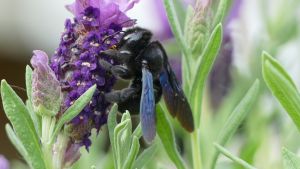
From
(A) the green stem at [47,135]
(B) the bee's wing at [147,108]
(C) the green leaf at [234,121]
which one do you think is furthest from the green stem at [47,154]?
(C) the green leaf at [234,121]

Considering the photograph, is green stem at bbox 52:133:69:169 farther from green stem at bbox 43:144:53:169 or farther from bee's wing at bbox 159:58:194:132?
bee's wing at bbox 159:58:194:132

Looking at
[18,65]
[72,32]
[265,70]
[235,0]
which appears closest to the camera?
[265,70]

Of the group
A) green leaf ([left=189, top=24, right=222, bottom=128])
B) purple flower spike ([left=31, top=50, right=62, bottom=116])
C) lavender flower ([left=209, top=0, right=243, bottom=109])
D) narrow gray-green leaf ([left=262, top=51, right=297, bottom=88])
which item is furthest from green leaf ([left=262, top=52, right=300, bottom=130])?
lavender flower ([left=209, top=0, right=243, bottom=109])

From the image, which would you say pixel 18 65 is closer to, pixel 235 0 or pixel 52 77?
pixel 235 0

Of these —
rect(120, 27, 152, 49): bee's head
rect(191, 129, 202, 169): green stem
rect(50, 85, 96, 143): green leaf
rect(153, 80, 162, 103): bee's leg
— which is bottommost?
rect(191, 129, 202, 169): green stem

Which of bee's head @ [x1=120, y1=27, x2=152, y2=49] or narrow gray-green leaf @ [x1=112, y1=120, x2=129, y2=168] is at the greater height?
bee's head @ [x1=120, y1=27, x2=152, y2=49]

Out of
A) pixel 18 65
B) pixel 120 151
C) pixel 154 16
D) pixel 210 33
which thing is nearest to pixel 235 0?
pixel 154 16

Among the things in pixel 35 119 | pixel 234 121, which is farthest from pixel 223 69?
pixel 35 119
